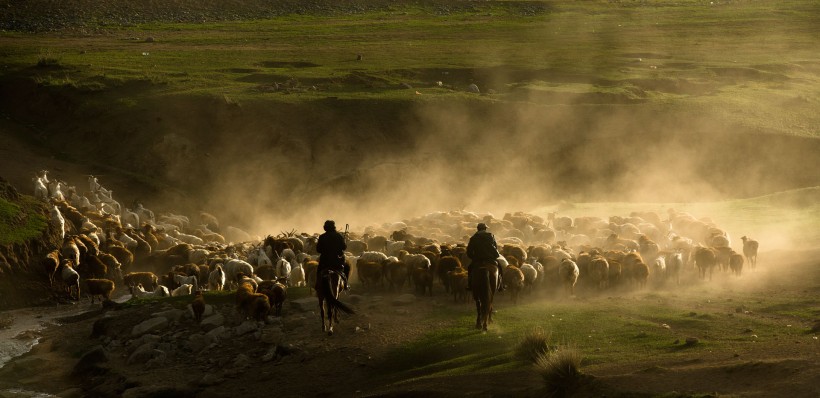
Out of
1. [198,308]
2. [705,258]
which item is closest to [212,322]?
[198,308]

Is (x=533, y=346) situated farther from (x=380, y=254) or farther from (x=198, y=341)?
(x=380, y=254)

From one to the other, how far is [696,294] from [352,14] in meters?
73.0

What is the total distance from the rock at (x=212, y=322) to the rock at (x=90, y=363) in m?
2.19

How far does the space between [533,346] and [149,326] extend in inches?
377

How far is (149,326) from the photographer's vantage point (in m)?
22.5

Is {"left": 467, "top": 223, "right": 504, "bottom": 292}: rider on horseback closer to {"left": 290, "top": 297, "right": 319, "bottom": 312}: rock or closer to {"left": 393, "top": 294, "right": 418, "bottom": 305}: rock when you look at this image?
{"left": 393, "top": 294, "right": 418, "bottom": 305}: rock

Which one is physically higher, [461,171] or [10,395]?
[461,171]

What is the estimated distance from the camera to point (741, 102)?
168 ft

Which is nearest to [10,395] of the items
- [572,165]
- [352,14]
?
[572,165]

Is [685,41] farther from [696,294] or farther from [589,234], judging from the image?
[696,294]

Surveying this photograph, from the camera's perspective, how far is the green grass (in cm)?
2916

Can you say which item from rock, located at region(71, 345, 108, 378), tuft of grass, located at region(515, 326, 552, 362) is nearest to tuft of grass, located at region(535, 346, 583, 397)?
tuft of grass, located at region(515, 326, 552, 362)

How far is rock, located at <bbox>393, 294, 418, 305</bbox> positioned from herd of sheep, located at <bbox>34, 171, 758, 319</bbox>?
739 mm

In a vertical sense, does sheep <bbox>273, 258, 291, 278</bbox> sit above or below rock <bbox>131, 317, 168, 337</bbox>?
above
